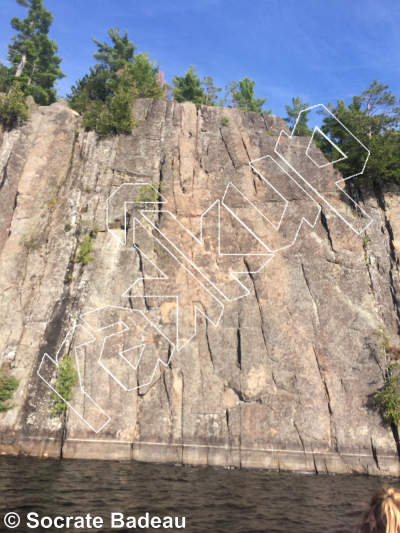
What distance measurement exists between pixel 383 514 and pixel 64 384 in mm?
16727

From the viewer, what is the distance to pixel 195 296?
19.5 metres

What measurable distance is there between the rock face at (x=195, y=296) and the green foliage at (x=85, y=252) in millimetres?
299

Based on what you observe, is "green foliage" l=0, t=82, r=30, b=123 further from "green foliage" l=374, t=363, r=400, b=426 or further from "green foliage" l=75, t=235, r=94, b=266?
"green foliage" l=374, t=363, r=400, b=426

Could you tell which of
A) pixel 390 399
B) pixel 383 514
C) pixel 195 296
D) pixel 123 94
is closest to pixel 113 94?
pixel 123 94

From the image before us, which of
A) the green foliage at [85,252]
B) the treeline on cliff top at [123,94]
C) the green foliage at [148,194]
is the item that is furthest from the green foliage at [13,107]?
the green foliage at [85,252]

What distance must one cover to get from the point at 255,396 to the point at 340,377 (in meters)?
4.21

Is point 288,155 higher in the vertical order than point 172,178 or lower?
higher

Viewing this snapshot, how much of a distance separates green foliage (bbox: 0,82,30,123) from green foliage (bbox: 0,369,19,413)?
55.3 feet

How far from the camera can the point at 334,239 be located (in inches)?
834

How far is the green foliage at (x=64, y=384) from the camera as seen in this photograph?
16688 mm

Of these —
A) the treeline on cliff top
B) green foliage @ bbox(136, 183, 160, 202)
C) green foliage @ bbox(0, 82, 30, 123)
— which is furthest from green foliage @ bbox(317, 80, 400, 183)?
green foliage @ bbox(0, 82, 30, 123)

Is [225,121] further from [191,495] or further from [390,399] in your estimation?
[191,495]

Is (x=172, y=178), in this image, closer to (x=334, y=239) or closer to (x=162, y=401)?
(x=334, y=239)

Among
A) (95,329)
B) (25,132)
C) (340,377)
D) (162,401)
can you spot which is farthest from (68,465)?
(25,132)
